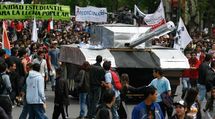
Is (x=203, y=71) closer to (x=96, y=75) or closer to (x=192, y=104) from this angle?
(x=96, y=75)

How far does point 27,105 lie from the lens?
1597cm

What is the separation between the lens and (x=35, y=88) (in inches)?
615

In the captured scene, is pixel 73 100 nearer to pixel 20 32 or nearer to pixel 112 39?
pixel 112 39

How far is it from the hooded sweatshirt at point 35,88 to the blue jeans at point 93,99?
2.92 m

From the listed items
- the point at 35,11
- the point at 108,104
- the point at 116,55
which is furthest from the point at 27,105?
the point at 35,11

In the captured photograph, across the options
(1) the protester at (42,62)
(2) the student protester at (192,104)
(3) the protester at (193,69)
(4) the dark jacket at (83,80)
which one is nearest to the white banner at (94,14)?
(3) the protester at (193,69)

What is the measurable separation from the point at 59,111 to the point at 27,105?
73.1 inches

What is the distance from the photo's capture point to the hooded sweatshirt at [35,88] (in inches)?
614

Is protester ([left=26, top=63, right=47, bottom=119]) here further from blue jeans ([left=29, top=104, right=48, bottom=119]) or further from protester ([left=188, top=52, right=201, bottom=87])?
protester ([left=188, top=52, right=201, bottom=87])

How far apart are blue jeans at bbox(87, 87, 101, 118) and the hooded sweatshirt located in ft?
9.57

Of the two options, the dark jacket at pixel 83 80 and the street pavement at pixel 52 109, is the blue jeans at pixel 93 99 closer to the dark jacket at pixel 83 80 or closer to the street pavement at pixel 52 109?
the dark jacket at pixel 83 80

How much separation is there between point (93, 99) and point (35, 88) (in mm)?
3191

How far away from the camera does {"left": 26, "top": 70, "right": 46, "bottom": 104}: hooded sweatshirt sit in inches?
614

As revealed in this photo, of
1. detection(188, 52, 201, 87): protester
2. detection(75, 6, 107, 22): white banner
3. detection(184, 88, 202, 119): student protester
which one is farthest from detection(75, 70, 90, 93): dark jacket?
detection(75, 6, 107, 22): white banner
